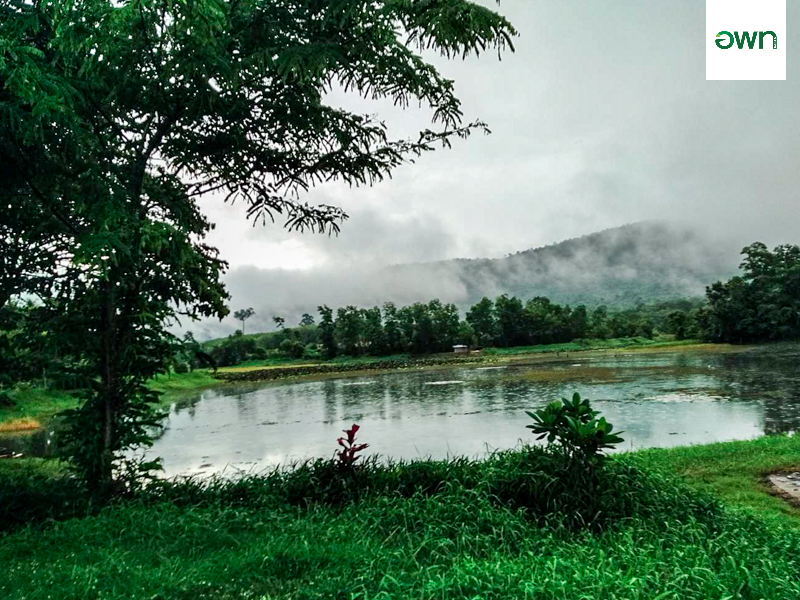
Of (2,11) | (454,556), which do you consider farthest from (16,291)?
(454,556)

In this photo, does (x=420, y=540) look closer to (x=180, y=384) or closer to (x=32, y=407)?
(x=32, y=407)

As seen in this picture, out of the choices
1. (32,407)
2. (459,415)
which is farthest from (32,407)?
(459,415)

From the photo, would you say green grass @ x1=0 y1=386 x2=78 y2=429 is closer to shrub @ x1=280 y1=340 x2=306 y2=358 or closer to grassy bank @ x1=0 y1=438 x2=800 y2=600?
grassy bank @ x1=0 y1=438 x2=800 y2=600

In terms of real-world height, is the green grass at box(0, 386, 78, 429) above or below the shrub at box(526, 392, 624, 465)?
below

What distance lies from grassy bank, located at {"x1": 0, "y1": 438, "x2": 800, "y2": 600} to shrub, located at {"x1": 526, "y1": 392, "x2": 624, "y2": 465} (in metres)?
0.21

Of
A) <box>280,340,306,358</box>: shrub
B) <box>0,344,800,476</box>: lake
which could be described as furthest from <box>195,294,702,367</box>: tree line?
<box>0,344,800,476</box>: lake

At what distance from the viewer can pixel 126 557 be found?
146 inches

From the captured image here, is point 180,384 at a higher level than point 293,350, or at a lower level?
lower

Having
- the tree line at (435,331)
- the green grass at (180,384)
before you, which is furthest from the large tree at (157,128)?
the tree line at (435,331)

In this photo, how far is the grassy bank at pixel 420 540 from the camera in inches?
122

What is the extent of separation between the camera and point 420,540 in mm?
4141

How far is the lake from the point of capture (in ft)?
39.4

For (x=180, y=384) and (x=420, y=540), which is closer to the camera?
(x=420, y=540)

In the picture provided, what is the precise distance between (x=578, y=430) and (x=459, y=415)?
1192 centimetres
